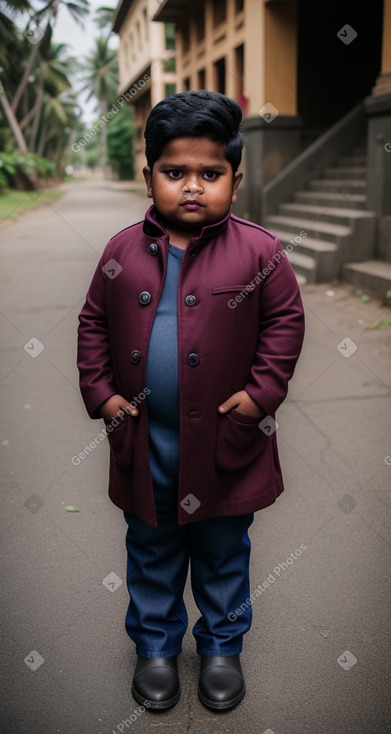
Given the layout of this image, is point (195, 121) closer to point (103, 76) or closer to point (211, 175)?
point (211, 175)

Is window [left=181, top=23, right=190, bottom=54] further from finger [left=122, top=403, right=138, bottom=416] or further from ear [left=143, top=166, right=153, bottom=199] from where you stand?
finger [left=122, top=403, right=138, bottom=416]

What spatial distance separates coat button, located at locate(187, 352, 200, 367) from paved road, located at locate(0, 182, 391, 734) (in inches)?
42.2

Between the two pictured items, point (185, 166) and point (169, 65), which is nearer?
point (185, 166)

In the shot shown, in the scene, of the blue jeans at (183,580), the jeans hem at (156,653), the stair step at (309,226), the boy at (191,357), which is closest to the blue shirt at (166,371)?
the boy at (191,357)

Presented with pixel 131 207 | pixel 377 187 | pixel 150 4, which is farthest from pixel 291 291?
pixel 150 4

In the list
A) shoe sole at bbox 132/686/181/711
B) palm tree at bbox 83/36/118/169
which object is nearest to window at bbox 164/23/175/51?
shoe sole at bbox 132/686/181/711

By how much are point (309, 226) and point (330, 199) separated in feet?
2.31

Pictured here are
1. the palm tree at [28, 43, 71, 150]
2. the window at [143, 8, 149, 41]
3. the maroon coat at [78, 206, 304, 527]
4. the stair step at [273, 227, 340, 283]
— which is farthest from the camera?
the palm tree at [28, 43, 71, 150]

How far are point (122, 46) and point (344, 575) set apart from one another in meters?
39.6

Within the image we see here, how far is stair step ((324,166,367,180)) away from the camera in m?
9.91

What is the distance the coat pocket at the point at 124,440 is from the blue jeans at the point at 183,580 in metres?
0.21

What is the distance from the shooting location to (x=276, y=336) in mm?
1996

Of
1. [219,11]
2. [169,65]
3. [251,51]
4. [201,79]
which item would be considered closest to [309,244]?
[251,51]

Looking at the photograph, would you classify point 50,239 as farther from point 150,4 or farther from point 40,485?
point 150,4
